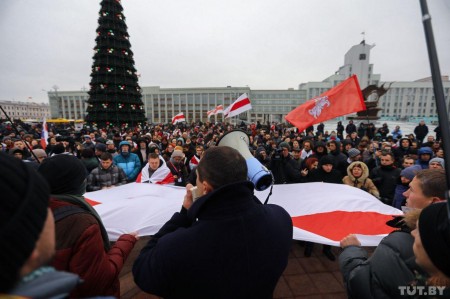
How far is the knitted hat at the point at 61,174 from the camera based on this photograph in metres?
1.40

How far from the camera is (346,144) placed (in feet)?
22.2

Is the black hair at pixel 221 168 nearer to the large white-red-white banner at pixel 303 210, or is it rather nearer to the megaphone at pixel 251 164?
the megaphone at pixel 251 164

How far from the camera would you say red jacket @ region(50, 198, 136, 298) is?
3.94 feet

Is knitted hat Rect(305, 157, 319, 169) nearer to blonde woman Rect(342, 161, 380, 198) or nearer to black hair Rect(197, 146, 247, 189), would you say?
blonde woman Rect(342, 161, 380, 198)

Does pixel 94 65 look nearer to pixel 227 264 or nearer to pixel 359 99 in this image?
pixel 359 99

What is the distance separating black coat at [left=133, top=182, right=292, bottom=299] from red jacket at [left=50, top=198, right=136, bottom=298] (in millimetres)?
272

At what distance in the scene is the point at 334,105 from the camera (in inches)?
214

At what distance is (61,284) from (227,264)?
69 centimetres

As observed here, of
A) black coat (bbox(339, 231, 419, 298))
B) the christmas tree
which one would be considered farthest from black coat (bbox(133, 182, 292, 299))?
the christmas tree

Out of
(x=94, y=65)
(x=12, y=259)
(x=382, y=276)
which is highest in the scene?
(x=94, y=65)

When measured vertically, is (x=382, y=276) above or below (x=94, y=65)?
below

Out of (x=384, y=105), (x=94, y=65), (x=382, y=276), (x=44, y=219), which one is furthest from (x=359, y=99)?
(x=384, y=105)

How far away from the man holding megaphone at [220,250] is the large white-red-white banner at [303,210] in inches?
53.0

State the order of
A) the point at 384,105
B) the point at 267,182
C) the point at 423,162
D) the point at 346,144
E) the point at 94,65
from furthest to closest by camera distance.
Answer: the point at 384,105
the point at 94,65
the point at 346,144
the point at 423,162
the point at 267,182
